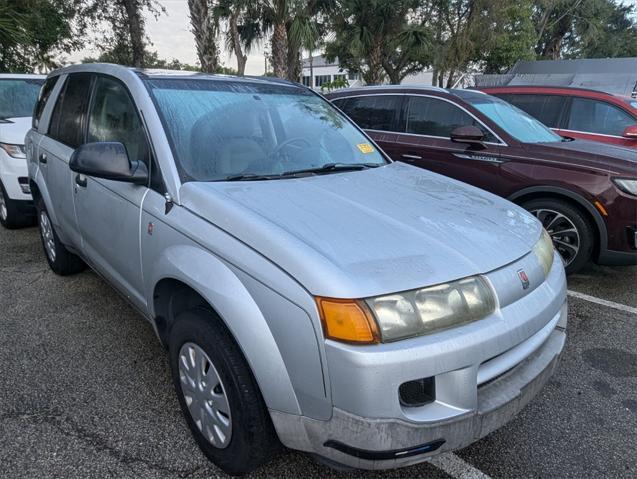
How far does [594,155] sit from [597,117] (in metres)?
2.59

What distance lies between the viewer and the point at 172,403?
2412mm

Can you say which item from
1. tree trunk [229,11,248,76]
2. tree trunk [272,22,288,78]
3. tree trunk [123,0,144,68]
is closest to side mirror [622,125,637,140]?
tree trunk [272,22,288,78]

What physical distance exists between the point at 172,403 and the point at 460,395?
61.5 inches

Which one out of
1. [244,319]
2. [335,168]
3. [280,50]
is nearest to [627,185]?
[335,168]

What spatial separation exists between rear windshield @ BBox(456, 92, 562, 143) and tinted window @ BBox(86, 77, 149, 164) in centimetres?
349

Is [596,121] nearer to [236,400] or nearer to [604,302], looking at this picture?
[604,302]

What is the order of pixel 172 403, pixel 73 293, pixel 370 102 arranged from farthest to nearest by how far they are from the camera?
pixel 370 102
pixel 73 293
pixel 172 403

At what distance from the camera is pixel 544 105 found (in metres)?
6.36

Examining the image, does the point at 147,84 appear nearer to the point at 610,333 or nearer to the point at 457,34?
the point at 610,333

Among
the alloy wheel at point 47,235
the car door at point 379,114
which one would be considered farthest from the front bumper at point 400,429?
the car door at point 379,114

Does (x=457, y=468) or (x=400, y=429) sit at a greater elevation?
(x=400, y=429)

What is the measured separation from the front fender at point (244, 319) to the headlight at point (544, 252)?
4.09 ft

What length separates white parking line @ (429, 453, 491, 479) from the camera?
1964 millimetres

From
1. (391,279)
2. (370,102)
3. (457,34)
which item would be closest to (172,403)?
(391,279)
